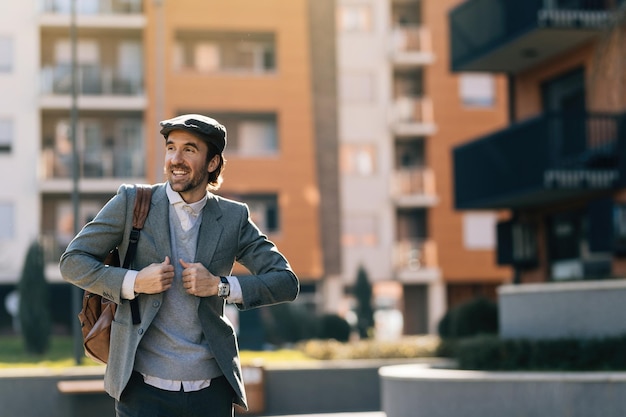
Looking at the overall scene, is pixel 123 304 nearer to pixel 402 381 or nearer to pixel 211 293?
pixel 211 293

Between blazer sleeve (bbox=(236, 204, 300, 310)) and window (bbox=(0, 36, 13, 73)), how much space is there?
42.0 meters

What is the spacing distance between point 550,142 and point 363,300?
22948 millimetres

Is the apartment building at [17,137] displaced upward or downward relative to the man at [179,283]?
upward

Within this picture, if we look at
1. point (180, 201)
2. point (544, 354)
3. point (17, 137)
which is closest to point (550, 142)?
point (544, 354)

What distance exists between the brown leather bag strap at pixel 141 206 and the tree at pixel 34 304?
99.1ft

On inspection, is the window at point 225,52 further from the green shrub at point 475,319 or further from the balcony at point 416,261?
the green shrub at point 475,319

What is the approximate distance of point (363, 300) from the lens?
43812mm

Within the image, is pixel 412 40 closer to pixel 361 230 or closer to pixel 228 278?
pixel 361 230

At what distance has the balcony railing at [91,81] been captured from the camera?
44781 mm

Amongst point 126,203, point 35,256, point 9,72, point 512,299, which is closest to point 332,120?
point 9,72

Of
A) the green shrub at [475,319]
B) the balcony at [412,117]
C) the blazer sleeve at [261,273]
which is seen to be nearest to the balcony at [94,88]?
the balcony at [412,117]

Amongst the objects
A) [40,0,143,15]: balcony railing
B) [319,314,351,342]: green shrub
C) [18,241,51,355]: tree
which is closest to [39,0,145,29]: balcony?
[40,0,143,15]: balcony railing

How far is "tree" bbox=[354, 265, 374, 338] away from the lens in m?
43.1

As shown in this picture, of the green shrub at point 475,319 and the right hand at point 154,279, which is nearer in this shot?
the right hand at point 154,279
